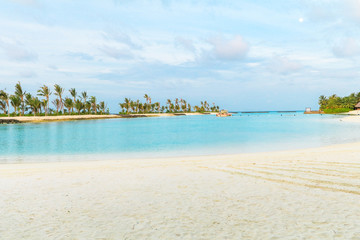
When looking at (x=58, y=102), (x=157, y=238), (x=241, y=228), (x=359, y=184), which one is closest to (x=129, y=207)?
(x=157, y=238)

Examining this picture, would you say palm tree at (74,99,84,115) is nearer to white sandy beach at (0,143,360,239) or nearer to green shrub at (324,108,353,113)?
white sandy beach at (0,143,360,239)

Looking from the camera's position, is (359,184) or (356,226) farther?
(359,184)

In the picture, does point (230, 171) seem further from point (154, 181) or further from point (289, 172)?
point (154, 181)

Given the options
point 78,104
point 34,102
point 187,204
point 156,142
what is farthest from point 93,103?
point 187,204

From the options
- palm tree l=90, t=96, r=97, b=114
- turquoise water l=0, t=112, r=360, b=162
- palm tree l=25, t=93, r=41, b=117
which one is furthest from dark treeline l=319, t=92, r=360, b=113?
palm tree l=25, t=93, r=41, b=117

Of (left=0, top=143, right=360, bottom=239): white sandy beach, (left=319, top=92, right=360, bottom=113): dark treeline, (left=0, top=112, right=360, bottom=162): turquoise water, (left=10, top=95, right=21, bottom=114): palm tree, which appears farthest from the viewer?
(left=319, top=92, right=360, bottom=113): dark treeline

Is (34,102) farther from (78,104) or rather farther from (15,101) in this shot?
(78,104)

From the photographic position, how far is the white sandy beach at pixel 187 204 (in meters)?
5.28

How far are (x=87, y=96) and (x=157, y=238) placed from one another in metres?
136

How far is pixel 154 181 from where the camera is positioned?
990 cm

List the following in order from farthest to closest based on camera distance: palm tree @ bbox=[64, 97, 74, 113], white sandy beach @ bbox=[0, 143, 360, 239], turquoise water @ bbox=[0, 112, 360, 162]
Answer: palm tree @ bbox=[64, 97, 74, 113], turquoise water @ bbox=[0, 112, 360, 162], white sandy beach @ bbox=[0, 143, 360, 239]

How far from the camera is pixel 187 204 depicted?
6.98 m

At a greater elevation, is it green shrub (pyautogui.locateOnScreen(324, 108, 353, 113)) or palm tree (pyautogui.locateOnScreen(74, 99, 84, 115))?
palm tree (pyautogui.locateOnScreen(74, 99, 84, 115))

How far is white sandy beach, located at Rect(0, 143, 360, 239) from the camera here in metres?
5.28
